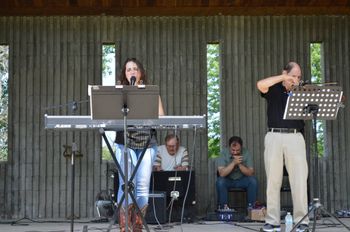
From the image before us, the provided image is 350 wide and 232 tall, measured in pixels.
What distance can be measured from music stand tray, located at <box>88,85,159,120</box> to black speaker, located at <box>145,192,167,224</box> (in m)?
3.06

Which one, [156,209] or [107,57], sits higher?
[107,57]

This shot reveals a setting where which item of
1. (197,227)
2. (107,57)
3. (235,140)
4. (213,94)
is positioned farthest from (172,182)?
(107,57)

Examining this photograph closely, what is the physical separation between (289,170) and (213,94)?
397 centimetres

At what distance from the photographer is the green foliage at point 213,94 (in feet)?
30.5

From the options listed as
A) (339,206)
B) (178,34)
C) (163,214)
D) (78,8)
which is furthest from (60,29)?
(339,206)

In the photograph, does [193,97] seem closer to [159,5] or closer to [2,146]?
[159,5]

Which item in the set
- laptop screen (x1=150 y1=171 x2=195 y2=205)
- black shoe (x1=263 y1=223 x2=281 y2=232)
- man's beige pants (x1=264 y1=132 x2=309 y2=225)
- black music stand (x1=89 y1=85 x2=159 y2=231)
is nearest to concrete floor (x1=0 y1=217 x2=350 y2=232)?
laptop screen (x1=150 y1=171 x2=195 y2=205)

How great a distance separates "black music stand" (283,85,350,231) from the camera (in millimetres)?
→ 5031

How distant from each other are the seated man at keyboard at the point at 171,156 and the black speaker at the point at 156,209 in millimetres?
1154

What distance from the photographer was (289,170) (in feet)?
18.5

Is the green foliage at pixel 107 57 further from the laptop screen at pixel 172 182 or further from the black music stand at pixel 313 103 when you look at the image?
the black music stand at pixel 313 103

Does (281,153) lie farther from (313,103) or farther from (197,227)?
(197,227)

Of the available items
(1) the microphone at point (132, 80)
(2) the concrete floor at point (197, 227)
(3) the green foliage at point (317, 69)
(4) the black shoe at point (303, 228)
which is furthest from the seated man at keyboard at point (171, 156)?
(1) the microphone at point (132, 80)

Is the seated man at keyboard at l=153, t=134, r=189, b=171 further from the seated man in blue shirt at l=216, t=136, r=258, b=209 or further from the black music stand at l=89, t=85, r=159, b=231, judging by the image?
the black music stand at l=89, t=85, r=159, b=231
